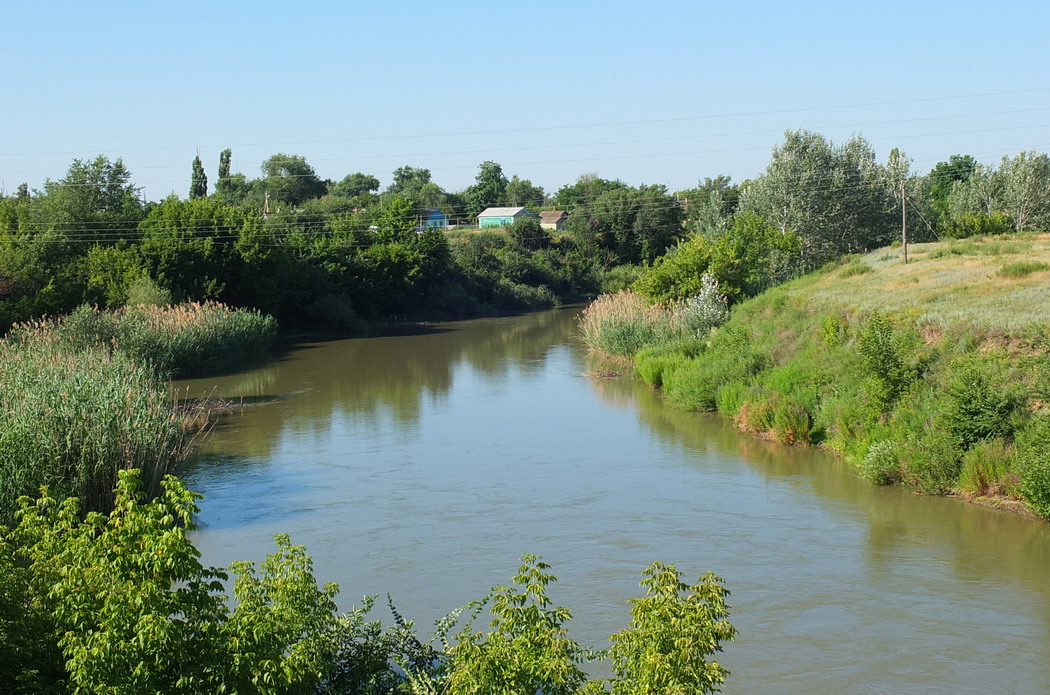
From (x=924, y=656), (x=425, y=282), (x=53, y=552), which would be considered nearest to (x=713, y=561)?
(x=924, y=656)

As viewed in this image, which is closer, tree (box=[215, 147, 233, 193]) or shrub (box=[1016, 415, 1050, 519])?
shrub (box=[1016, 415, 1050, 519])

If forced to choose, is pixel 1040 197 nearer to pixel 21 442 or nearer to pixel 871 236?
pixel 871 236

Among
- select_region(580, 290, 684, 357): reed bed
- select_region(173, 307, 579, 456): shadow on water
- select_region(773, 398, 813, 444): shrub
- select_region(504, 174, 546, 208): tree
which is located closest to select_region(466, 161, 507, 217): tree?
select_region(504, 174, 546, 208): tree

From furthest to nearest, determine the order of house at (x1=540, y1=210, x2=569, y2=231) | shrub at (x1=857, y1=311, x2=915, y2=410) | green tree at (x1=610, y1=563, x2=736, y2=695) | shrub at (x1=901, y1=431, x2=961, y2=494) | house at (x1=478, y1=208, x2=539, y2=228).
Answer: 1. house at (x1=478, y1=208, x2=539, y2=228)
2. house at (x1=540, y1=210, x2=569, y2=231)
3. shrub at (x1=857, y1=311, x2=915, y2=410)
4. shrub at (x1=901, y1=431, x2=961, y2=494)
5. green tree at (x1=610, y1=563, x2=736, y2=695)

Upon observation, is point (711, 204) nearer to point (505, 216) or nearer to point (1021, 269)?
point (1021, 269)

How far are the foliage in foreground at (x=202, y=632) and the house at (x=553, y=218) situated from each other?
92.0 meters

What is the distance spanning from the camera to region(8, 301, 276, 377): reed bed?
2827 centimetres

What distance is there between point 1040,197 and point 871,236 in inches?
543

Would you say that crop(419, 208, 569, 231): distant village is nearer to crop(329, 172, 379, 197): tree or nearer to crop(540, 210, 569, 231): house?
crop(540, 210, 569, 231): house

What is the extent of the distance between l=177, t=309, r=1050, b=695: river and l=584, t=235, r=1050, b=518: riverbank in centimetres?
60

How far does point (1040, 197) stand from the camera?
58.7 metres

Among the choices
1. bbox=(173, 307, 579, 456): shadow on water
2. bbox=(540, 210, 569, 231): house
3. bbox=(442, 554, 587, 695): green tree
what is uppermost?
bbox=(540, 210, 569, 231): house

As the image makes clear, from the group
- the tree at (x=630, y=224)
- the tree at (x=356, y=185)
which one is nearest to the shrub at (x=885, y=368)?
the tree at (x=630, y=224)

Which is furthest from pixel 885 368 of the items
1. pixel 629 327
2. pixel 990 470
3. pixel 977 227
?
pixel 977 227
